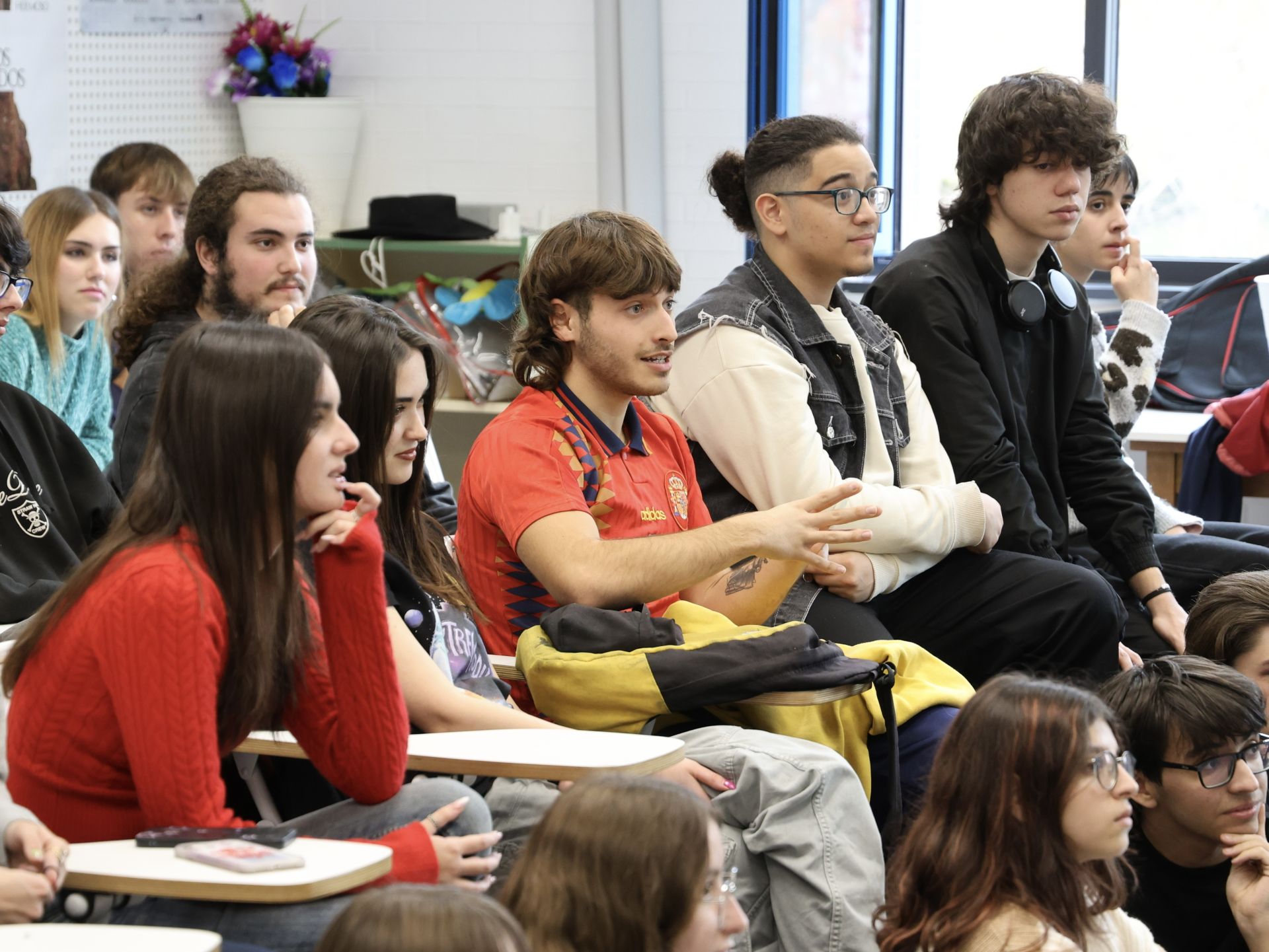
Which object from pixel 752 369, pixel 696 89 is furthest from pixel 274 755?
pixel 696 89

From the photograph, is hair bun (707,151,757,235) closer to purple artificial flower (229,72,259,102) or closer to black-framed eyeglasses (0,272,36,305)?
black-framed eyeglasses (0,272,36,305)

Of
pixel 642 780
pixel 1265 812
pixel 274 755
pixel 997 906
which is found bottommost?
pixel 1265 812

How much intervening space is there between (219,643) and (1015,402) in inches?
67.8

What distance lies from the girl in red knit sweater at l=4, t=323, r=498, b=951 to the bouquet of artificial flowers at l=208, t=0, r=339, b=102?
343cm

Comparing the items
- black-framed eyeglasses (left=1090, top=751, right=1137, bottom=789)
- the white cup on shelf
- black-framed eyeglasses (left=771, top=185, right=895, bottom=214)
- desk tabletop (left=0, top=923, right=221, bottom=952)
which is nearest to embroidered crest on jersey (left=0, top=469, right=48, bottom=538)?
desk tabletop (left=0, top=923, right=221, bottom=952)

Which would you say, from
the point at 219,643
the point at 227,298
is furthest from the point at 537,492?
the point at 227,298

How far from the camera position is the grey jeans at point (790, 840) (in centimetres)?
169

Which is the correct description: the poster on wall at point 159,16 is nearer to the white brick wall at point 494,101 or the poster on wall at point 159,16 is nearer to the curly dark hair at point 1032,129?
the white brick wall at point 494,101

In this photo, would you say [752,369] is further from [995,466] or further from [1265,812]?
[1265,812]

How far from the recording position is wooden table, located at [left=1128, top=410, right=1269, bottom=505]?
3.47 m

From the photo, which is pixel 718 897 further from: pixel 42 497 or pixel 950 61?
pixel 950 61

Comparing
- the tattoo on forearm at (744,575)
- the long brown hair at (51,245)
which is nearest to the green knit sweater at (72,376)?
the long brown hair at (51,245)

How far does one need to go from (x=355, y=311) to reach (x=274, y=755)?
56 cm

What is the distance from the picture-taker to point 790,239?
8.18 feet
